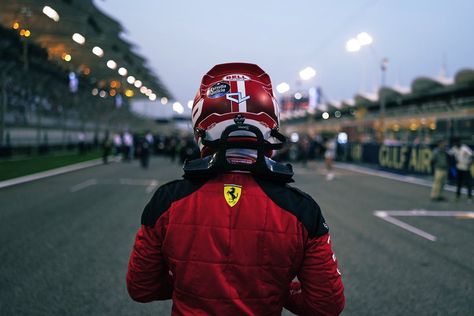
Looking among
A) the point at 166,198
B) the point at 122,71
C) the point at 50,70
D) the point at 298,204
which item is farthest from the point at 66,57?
the point at 298,204

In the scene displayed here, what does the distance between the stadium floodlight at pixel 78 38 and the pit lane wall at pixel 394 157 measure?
19348 mm

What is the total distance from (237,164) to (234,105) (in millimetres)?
234

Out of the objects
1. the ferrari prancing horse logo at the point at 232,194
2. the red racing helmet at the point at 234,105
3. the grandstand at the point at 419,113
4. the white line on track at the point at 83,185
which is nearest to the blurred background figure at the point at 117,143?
the white line on track at the point at 83,185

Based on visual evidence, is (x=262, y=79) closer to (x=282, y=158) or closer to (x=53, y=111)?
(x=282, y=158)

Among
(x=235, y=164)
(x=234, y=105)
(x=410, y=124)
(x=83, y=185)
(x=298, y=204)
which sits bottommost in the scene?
(x=83, y=185)

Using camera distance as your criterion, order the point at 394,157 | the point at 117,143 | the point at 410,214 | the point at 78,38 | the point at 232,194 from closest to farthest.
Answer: the point at 232,194
the point at 410,214
the point at 394,157
the point at 78,38
the point at 117,143

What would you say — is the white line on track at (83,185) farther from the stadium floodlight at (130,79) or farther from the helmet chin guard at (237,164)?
the stadium floodlight at (130,79)

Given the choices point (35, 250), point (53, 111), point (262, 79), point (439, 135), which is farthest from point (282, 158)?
point (262, 79)

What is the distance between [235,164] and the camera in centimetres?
150

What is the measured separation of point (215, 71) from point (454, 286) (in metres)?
4.18

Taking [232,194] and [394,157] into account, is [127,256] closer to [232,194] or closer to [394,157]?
[232,194]

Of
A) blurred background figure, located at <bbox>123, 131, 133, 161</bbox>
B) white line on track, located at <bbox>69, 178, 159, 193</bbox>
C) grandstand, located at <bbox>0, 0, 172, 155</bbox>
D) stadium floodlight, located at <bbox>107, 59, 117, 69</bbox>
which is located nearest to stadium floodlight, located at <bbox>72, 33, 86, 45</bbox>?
grandstand, located at <bbox>0, 0, 172, 155</bbox>

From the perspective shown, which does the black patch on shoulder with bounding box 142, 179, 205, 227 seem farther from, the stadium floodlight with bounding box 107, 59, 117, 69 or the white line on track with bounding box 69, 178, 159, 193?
the stadium floodlight with bounding box 107, 59, 117, 69

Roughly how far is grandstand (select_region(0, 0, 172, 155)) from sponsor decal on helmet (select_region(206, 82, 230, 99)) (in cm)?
1655
